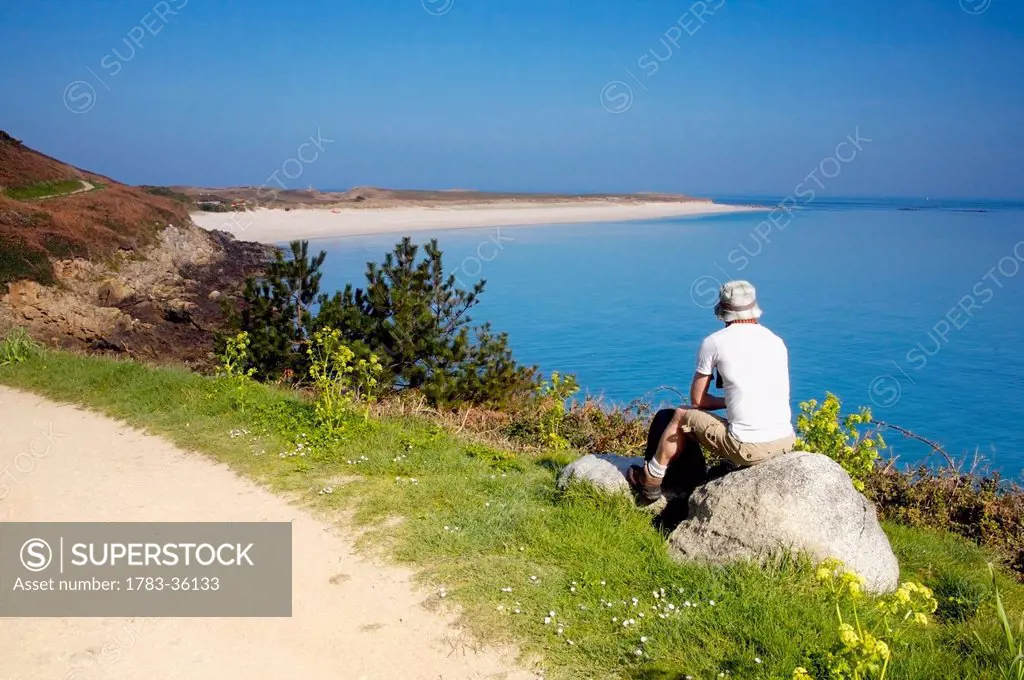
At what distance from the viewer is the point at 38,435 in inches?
322

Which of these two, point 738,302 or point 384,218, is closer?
point 738,302

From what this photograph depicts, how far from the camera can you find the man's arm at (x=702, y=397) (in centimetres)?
522

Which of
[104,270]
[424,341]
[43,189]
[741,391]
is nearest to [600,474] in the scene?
[741,391]

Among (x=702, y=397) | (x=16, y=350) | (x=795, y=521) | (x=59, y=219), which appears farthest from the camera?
(x=59, y=219)

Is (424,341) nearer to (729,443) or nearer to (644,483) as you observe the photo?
(644,483)

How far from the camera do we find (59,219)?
69.3 feet

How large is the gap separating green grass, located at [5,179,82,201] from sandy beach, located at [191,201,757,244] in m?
13.1

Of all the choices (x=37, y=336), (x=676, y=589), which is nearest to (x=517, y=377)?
(x=676, y=589)

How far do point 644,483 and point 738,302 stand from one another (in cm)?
160

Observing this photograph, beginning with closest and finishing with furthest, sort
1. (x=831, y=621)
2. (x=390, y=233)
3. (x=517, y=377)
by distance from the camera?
(x=831, y=621) < (x=517, y=377) < (x=390, y=233)

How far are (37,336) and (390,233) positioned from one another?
126 ft

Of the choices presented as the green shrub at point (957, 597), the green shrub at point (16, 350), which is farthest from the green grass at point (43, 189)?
the green shrub at point (957, 597)

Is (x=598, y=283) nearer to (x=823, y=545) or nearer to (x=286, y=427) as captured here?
(x=286, y=427)

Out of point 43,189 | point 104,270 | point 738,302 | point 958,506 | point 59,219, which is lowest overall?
point 958,506
